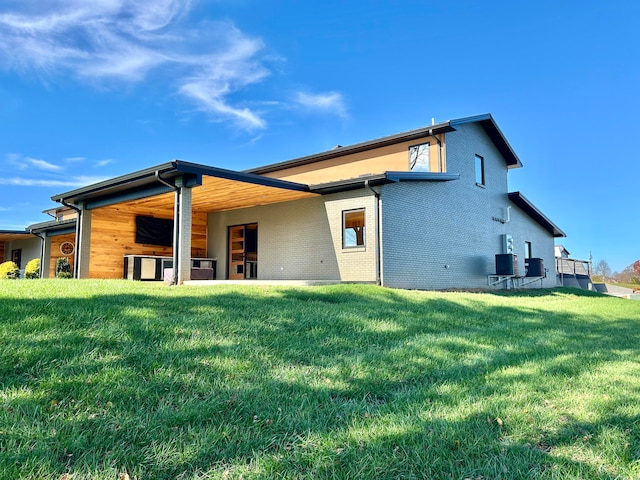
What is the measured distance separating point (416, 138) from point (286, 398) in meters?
13.4

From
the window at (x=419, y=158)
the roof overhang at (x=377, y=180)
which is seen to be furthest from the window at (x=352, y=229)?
the window at (x=419, y=158)

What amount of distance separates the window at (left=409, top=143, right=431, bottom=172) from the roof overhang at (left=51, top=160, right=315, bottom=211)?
13.8 ft

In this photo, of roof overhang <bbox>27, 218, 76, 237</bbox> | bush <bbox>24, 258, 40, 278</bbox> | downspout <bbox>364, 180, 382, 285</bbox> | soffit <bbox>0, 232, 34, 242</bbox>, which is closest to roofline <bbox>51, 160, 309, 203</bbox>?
downspout <bbox>364, 180, 382, 285</bbox>

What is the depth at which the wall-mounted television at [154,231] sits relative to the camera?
15.9 meters

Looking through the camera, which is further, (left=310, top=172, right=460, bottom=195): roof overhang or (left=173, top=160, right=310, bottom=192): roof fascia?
(left=310, top=172, right=460, bottom=195): roof overhang

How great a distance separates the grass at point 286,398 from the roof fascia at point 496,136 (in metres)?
11.9

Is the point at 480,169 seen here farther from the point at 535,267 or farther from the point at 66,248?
the point at 66,248

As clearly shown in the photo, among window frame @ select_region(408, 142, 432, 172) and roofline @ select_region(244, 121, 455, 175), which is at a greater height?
roofline @ select_region(244, 121, 455, 175)

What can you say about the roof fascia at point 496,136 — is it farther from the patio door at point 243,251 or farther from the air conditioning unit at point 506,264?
the patio door at point 243,251

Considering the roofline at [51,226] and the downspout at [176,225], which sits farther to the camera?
the roofline at [51,226]

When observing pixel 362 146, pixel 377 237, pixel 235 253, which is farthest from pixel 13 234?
pixel 377 237

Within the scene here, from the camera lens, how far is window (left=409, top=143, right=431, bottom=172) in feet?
49.4

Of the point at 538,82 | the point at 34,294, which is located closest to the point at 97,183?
the point at 34,294

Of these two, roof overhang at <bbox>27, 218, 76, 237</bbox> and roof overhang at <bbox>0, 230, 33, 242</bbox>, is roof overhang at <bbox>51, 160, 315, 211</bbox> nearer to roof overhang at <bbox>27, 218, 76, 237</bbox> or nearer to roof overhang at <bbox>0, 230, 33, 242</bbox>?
roof overhang at <bbox>27, 218, 76, 237</bbox>
